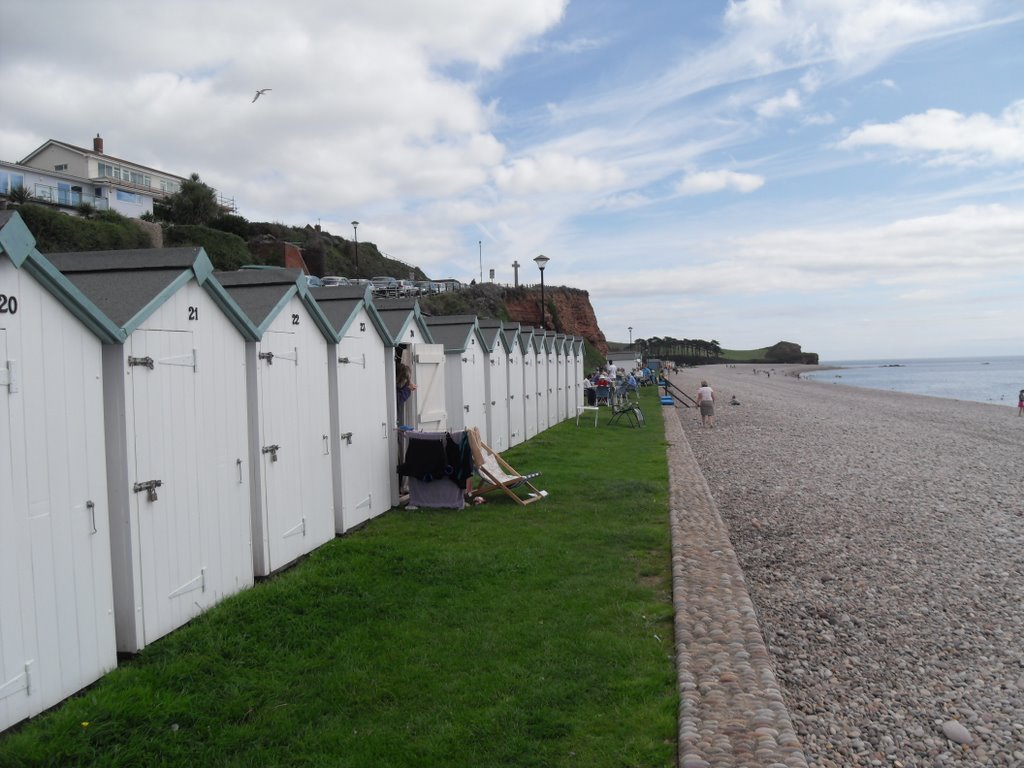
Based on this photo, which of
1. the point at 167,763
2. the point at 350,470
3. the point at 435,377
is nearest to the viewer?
the point at 167,763

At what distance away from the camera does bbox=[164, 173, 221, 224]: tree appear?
53.1 m

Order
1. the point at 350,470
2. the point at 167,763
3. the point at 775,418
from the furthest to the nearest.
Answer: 1. the point at 775,418
2. the point at 350,470
3. the point at 167,763

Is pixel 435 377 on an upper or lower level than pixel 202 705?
upper

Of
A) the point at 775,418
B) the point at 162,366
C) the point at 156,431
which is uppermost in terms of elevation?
the point at 162,366

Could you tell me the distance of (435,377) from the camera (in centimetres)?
1136

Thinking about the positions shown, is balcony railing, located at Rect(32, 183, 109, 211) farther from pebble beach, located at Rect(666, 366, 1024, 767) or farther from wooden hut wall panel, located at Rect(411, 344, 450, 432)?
pebble beach, located at Rect(666, 366, 1024, 767)

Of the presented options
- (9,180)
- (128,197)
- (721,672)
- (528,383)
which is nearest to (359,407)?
(721,672)

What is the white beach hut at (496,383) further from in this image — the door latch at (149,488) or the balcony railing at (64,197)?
the balcony railing at (64,197)

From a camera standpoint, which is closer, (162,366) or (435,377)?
(162,366)

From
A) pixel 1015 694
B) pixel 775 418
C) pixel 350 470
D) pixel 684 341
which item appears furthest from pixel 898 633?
pixel 684 341

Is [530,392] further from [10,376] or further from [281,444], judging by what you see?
[10,376]

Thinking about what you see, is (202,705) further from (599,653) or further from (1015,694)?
(1015,694)

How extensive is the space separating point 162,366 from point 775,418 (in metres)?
24.8

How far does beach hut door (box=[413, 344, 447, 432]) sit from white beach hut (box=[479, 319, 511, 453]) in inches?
121
